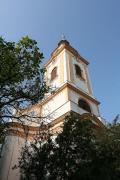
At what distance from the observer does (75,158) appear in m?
12.8

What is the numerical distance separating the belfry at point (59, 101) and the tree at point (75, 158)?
241 cm

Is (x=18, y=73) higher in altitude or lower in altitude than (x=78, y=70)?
lower

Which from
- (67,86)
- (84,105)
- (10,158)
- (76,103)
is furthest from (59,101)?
(10,158)

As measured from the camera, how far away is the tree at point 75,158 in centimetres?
1205

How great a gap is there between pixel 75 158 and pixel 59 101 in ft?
43.8

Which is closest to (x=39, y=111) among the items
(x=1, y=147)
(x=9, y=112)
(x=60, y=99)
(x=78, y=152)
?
(x=60, y=99)

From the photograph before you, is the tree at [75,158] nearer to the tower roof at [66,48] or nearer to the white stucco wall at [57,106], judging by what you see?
the white stucco wall at [57,106]

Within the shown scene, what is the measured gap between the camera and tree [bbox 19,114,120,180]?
39.5 ft

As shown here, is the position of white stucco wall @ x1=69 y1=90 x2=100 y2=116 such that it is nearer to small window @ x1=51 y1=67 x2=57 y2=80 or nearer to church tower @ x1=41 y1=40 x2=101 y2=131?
church tower @ x1=41 y1=40 x2=101 y2=131

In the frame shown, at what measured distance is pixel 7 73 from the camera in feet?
44.0

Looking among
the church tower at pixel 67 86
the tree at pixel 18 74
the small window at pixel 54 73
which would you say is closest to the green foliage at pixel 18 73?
the tree at pixel 18 74

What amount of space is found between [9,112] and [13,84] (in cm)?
173

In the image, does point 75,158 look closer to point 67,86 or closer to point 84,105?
point 67,86

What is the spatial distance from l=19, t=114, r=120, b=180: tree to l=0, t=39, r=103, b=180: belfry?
7.89ft
